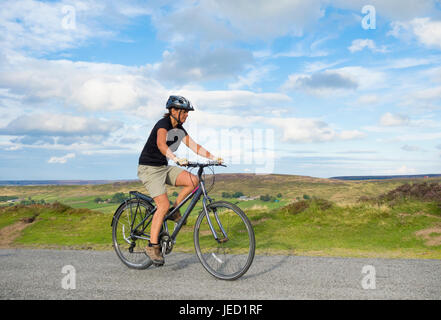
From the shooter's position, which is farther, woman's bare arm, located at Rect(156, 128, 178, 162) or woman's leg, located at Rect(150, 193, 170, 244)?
woman's leg, located at Rect(150, 193, 170, 244)

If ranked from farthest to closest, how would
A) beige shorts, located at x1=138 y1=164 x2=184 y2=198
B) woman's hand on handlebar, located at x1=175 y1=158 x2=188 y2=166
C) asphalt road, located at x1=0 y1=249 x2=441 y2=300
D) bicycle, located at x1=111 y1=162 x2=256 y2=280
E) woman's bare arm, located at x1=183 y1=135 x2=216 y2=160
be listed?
woman's bare arm, located at x1=183 y1=135 x2=216 y2=160
beige shorts, located at x1=138 y1=164 x2=184 y2=198
woman's hand on handlebar, located at x1=175 y1=158 x2=188 y2=166
bicycle, located at x1=111 y1=162 x2=256 y2=280
asphalt road, located at x1=0 y1=249 x2=441 y2=300

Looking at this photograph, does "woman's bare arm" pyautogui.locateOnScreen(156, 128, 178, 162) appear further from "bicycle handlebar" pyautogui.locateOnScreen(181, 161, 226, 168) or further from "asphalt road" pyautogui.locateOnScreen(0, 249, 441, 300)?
"asphalt road" pyautogui.locateOnScreen(0, 249, 441, 300)

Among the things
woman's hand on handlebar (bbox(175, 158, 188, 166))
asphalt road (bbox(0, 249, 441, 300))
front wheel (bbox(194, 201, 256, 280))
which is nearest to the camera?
asphalt road (bbox(0, 249, 441, 300))

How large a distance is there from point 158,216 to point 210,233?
3.15 ft

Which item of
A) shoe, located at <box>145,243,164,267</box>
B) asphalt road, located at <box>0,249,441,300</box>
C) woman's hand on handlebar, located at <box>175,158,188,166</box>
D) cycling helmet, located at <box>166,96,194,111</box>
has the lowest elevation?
asphalt road, located at <box>0,249,441,300</box>

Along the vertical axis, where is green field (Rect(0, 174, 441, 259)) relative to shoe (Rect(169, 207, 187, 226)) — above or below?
below

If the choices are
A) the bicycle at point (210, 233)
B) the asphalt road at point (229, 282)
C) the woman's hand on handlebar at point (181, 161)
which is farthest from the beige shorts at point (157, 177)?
the asphalt road at point (229, 282)

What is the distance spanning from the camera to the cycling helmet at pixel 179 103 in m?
6.31

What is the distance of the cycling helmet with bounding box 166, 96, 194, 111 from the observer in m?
6.31

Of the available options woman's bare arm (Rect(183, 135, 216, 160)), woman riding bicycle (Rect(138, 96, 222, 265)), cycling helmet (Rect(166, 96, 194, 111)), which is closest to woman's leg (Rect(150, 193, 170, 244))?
woman riding bicycle (Rect(138, 96, 222, 265))

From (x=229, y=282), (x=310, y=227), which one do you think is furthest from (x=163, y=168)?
(x=310, y=227)

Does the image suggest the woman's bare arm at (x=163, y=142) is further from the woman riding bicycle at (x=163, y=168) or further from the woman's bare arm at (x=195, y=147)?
the woman's bare arm at (x=195, y=147)

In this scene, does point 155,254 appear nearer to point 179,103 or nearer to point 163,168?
point 163,168
